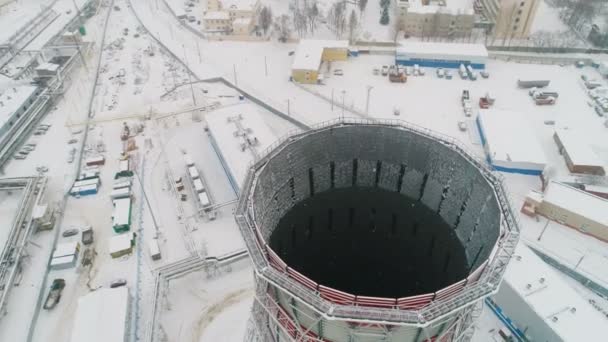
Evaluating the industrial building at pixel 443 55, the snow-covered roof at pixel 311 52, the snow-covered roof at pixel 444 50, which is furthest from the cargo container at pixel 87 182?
the snow-covered roof at pixel 444 50

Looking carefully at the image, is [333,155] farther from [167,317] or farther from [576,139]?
[576,139]

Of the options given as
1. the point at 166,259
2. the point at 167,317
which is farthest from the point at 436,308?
the point at 166,259

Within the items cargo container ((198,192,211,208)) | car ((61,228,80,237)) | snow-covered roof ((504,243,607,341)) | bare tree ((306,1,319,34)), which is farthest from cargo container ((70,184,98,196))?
bare tree ((306,1,319,34))

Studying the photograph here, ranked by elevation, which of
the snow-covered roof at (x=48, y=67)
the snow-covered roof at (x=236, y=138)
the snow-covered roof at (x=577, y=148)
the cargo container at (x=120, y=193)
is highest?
the snow-covered roof at (x=48, y=67)

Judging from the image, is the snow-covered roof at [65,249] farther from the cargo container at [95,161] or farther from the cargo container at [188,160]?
the cargo container at [188,160]

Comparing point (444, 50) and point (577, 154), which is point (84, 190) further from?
point (444, 50)

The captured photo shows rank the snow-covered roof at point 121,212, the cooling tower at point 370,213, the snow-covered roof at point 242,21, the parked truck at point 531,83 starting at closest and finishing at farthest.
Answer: the cooling tower at point 370,213 < the snow-covered roof at point 121,212 < the parked truck at point 531,83 < the snow-covered roof at point 242,21
